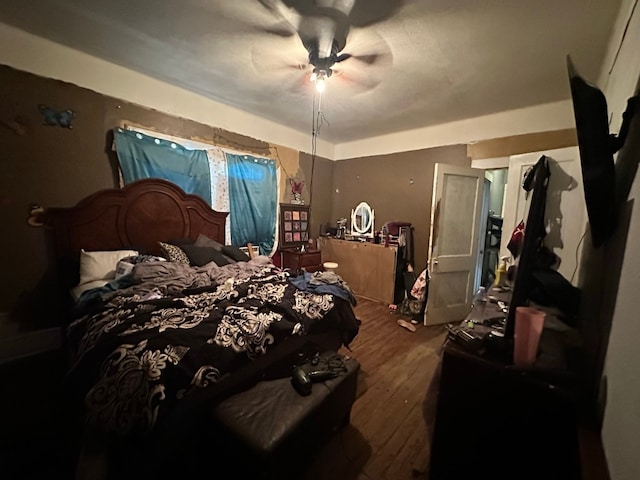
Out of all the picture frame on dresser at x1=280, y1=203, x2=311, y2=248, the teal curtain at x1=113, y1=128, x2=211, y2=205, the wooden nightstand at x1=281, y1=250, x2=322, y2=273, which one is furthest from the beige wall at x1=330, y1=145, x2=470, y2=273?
the teal curtain at x1=113, y1=128, x2=211, y2=205

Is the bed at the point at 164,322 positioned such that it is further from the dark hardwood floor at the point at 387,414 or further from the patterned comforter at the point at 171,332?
the dark hardwood floor at the point at 387,414

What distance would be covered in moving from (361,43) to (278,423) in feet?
8.04

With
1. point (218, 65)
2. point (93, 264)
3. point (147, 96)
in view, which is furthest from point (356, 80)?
point (93, 264)

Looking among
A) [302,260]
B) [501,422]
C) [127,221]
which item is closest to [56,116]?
[127,221]

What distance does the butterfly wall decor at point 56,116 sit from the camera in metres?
2.19

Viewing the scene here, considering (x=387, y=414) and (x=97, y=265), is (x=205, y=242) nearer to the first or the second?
(x=97, y=265)

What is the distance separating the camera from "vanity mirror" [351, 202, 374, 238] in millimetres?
4285

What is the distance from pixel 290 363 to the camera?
1.56 metres

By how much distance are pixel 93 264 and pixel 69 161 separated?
3.26 ft

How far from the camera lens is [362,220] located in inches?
172

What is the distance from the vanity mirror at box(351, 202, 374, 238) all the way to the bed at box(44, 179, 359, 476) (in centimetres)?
204

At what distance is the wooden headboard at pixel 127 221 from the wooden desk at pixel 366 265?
2.02 m

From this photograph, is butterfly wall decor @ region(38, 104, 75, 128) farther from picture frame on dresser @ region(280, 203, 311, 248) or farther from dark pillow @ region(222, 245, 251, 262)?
picture frame on dresser @ region(280, 203, 311, 248)

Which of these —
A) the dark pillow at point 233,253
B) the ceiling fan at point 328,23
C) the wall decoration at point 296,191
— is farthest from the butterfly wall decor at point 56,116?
the wall decoration at point 296,191
